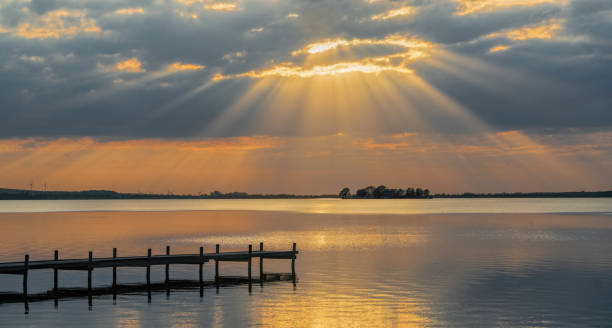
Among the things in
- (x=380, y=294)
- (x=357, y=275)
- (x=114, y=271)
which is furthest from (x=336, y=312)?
(x=114, y=271)

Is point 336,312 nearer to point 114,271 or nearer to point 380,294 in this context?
point 380,294

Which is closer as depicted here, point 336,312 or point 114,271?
point 336,312

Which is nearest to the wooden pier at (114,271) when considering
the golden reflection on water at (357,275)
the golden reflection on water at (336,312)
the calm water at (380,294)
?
the calm water at (380,294)

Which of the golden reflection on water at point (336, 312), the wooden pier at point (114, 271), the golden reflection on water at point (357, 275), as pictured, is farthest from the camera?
the wooden pier at point (114, 271)

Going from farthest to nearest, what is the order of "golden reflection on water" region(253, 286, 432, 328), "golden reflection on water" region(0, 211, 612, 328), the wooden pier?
the wooden pier, "golden reflection on water" region(0, 211, 612, 328), "golden reflection on water" region(253, 286, 432, 328)

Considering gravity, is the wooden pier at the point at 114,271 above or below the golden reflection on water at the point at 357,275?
above

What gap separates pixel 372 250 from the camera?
71438 millimetres

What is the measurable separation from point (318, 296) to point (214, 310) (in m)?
7.41

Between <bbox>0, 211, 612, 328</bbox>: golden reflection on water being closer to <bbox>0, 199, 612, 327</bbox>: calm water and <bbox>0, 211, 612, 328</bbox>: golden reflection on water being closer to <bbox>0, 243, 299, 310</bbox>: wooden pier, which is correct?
<bbox>0, 199, 612, 327</bbox>: calm water

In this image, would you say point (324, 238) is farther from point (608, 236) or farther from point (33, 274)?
point (33, 274)

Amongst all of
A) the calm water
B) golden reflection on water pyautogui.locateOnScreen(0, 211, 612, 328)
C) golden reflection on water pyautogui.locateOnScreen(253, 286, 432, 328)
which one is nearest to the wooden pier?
the calm water

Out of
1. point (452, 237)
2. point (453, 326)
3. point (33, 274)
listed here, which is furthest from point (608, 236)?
point (33, 274)

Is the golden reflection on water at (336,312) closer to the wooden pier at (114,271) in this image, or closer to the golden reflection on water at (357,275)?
the golden reflection on water at (357,275)

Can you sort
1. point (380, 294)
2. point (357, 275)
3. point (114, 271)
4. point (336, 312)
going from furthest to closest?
point (357, 275) < point (114, 271) < point (380, 294) < point (336, 312)
